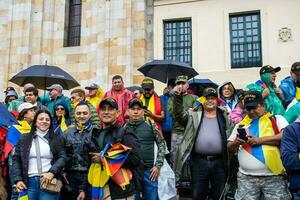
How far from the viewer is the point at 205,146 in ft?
20.1

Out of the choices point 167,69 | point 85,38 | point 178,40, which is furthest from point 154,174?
point 85,38

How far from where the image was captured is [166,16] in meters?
15.4

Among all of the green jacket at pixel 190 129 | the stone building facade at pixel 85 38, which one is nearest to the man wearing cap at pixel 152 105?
the green jacket at pixel 190 129

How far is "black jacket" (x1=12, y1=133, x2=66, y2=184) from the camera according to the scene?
5430 millimetres

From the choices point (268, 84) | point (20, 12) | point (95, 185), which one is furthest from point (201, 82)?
point (20, 12)

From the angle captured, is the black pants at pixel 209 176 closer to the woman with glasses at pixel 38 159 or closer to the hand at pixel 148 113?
the hand at pixel 148 113

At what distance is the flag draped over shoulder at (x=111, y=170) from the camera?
5.05 meters

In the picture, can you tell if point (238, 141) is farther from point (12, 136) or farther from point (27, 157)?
point (12, 136)

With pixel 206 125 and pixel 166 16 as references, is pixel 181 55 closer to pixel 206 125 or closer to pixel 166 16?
pixel 166 16

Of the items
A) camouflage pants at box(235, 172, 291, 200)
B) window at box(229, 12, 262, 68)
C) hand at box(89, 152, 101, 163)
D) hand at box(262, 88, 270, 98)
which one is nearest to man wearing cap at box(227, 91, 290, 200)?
camouflage pants at box(235, 172, 291, 200)

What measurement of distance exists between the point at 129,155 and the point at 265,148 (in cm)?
180

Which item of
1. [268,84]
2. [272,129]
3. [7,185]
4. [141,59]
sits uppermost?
[141,59]

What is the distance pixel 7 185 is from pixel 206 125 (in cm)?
345

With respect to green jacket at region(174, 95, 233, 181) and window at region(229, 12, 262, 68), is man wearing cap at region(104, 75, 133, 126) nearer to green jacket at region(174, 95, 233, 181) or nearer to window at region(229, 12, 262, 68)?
green jacket at region(174, 95, 233, 181)
